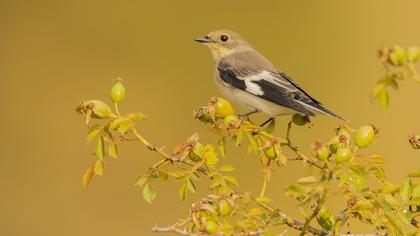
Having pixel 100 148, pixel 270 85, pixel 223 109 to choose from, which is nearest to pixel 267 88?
pixel 270 85

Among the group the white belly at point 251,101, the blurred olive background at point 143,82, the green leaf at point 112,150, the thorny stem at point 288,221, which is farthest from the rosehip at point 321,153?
the blurred olive background at point 143,82

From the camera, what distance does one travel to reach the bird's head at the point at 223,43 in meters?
3.92

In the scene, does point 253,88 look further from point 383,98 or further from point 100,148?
point 383,98

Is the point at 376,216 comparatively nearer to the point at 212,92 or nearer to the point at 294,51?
the point at 212,92

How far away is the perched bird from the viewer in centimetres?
305

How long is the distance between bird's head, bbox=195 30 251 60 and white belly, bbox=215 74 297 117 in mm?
401

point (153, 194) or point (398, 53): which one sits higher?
point (398, 53)

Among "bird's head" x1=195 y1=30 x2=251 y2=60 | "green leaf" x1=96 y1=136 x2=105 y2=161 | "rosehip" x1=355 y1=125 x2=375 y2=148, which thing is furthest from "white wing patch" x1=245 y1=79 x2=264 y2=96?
"green leaf" x1=96 y1=136 x2=105 y2=161

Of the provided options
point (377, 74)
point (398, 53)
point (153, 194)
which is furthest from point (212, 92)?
point (398, 53)

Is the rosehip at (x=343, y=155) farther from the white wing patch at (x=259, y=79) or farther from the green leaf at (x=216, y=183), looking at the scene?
the white wing patch at (x=259, y=79)

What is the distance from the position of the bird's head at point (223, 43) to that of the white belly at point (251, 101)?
40 cm

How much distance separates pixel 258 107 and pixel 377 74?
249 cm

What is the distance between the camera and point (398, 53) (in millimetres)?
1444

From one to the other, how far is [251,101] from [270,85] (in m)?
0.10
